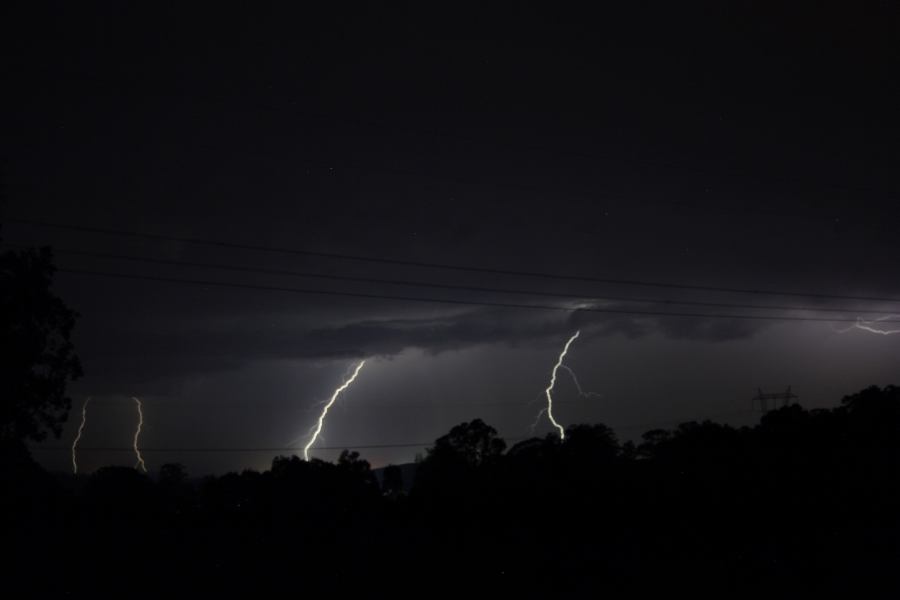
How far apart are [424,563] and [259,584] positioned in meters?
4.58

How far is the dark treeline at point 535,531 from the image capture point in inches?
810

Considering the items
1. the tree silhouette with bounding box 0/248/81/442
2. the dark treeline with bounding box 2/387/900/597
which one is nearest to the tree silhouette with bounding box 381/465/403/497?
the dark treeline with bounding box 2/387/900/597

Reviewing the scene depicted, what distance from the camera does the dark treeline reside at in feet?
67.5

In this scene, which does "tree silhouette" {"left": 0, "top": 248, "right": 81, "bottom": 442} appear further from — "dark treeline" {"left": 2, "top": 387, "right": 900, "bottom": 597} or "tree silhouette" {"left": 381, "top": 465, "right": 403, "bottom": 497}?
"tree silhouette" {"left": 381, "top": 465, "right": 403, "bottom": 497}

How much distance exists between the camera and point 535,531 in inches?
1038

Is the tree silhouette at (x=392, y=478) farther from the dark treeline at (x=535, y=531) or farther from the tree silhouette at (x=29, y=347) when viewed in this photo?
the tree silhouette at (x=29, y=347)

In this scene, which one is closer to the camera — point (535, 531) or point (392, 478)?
point (535, 531)

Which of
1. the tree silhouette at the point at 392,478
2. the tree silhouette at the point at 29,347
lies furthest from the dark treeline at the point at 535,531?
the tree silhouette at the point at 392,478

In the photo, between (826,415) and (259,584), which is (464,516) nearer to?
(259,584)

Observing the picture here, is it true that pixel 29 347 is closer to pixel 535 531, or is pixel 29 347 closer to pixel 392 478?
pixel 535 531

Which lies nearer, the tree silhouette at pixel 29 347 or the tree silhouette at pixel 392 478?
the tree silhouette at pixel 29 347

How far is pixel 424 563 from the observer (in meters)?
22.1

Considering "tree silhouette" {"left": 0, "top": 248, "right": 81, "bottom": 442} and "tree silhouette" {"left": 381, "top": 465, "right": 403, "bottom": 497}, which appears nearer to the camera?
"tree silhouette" {"left": 0, "top": 248, "right": 81, "bottom": 442}

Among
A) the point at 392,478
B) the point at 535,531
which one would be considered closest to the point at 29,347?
the point at 535,531
